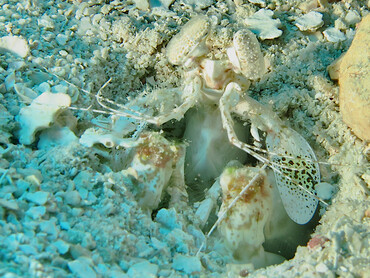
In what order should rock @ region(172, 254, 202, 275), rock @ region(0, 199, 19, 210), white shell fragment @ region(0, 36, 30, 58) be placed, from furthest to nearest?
white shell fragment @ region(0, 36, 30, 58) → rock @ region(172, 254, 202, 275) → rock @ region(0, 199, 19, 210)

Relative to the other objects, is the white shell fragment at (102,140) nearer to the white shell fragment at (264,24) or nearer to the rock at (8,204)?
the rock at (8,204)

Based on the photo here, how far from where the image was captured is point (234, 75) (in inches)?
91.5

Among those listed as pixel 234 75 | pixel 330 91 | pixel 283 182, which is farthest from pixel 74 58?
pixel 330 91

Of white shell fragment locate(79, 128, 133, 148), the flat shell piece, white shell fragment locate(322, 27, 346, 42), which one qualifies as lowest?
the flat shell piece

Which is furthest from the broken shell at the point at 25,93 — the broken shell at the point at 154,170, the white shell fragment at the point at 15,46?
the broken shell at the point at 154,170

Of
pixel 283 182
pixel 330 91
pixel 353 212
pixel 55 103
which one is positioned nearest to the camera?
pixel 353 212

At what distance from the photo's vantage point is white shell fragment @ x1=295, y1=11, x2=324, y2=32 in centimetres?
304

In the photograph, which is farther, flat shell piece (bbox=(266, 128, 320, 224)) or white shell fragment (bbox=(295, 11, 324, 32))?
white shell fragment (bbox=(295, 11, 324, 32))

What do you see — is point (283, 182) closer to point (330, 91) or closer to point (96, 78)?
point (330, 91)

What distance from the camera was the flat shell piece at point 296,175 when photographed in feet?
7.93

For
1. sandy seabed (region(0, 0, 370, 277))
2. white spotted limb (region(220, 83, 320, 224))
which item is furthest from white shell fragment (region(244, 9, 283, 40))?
white spotted limb (region(220, 83, 320, 224))

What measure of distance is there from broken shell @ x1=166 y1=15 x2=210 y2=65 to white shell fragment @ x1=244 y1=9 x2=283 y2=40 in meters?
0.96

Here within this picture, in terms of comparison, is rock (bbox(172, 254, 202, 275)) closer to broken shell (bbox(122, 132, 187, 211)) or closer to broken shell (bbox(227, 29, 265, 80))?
broken shell (bbox(122, 132, 187, 211))

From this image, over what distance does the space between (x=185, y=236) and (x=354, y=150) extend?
1504 millimetres
